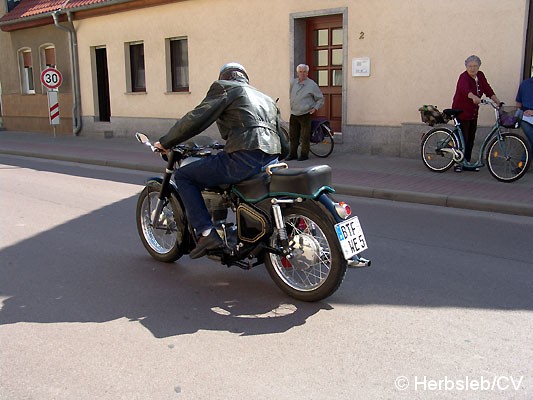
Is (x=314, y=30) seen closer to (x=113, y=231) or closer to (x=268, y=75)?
(x=268, y=75)

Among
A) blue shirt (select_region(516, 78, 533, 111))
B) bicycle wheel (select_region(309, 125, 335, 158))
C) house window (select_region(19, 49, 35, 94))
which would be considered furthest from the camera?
house window (select_region(19, 49, 35, 94))

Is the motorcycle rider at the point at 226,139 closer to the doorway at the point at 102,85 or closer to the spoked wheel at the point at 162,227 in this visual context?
the spoked wheel at the point at 162,227

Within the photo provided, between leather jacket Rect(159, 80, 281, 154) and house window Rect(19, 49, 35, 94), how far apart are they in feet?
65.9

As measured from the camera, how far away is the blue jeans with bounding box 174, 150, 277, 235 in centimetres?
434

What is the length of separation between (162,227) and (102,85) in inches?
611

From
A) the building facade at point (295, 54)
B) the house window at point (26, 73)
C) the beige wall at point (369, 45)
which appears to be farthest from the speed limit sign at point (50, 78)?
the house window at point (26, 73)

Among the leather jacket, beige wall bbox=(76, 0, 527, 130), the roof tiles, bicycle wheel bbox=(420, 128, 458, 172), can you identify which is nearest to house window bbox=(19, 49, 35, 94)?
the roof tiles

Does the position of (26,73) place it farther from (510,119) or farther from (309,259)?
(309,259)

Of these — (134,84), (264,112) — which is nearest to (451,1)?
(264,112)

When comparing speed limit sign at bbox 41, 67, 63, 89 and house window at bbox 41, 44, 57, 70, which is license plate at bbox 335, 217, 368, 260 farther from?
house window at bbox 41, 44, 57, 70

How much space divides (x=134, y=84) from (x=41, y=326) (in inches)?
595

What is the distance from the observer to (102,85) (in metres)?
19.4

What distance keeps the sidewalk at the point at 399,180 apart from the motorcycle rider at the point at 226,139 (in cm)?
412

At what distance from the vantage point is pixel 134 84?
18047mm
